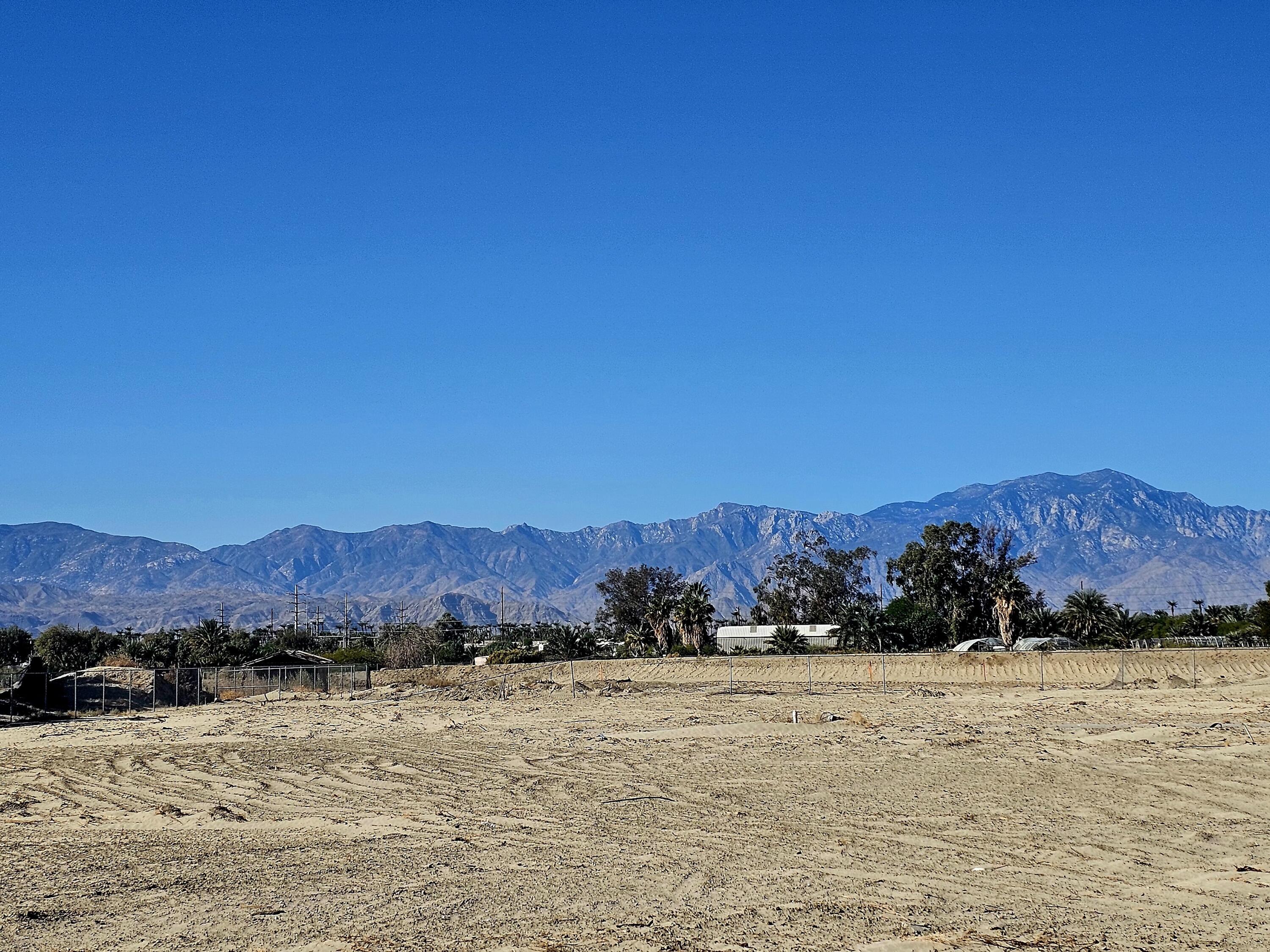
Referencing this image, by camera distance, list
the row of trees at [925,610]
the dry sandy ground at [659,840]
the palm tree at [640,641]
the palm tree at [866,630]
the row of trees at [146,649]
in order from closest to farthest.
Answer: the dry sandy ground at [659,840] → the row of trees at [925,610] → the palm tree at [866,630] → the row of trees at [146,649] → the palm tree at [640,641]

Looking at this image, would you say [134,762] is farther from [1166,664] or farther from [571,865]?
[1166,664]

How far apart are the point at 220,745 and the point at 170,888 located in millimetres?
16146

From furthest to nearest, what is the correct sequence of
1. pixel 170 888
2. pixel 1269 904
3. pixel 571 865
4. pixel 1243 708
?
pixel 1243 708
pixel 571 865
pixel 170 888
pixel 1269 904

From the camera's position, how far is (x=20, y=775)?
21312 mm

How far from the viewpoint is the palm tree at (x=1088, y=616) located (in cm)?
7425

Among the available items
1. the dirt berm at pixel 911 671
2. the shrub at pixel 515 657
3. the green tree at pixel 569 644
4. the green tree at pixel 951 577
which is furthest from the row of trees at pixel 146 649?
the green tree at pixel 951 577

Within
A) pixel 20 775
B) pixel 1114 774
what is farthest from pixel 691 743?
pixel 20 775

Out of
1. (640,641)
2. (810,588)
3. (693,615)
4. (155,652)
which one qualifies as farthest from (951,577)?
(155,652)

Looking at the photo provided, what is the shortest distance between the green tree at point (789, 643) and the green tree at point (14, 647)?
5426 centimetres

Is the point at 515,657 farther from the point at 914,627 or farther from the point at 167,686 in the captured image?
the point at 167,686

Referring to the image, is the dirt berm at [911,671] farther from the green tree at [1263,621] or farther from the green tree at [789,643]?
the green tree at [1263,621]

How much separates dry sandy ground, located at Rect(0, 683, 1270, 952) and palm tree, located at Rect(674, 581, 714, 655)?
58643 mm

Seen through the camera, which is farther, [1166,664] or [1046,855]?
[1166,664]

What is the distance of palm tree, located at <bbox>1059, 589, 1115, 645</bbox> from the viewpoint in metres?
74.2
